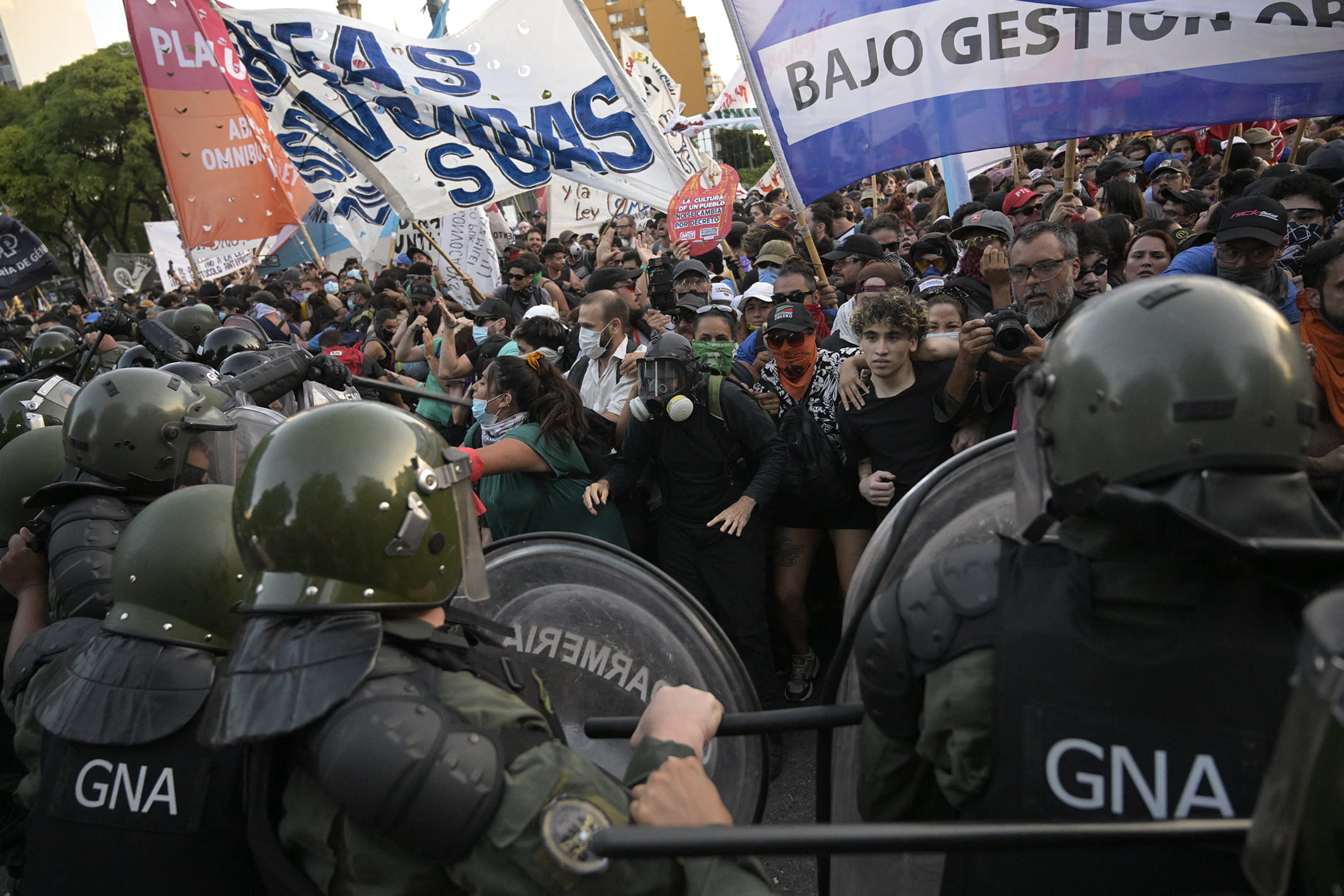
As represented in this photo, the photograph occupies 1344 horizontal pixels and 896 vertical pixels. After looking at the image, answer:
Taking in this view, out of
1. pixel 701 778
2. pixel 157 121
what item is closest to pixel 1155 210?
pixel 701 778

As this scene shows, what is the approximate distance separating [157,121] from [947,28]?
723 cm

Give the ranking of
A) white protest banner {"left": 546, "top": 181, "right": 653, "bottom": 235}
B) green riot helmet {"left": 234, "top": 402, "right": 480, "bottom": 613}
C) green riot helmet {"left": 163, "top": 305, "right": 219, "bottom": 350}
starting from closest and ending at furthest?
green riot helmet {"left": 234, "top": 402, "right": 480, "bottom": 613}
green riot helmet {"left": 163, "top": 305, "right": 219, "bottom": 350}
white protest banner {"left": 546, "top": 181, "right": 653, "bottom": 235}

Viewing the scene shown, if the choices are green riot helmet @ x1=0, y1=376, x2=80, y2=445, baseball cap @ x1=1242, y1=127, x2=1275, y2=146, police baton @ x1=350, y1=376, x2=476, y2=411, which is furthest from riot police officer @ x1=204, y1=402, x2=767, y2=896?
baseball cap @ x1=1242, y1=127, x2=1275, y2=146

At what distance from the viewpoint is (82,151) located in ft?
135

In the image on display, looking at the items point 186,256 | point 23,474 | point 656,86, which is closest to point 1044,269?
point 23,474

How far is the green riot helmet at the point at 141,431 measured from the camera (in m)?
2.91

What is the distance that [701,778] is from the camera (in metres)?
1.50

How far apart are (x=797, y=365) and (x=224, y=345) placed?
3.72 m

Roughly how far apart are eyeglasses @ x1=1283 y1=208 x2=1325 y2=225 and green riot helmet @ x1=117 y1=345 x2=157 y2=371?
22.6 feet

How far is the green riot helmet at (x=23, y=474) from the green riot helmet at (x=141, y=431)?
0.22 metres

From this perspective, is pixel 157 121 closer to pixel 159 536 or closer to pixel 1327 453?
pixel 159 536

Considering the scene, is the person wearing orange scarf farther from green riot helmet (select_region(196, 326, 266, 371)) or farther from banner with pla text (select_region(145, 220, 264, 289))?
banner with pla text (select_region(145, 220, 264, 289))

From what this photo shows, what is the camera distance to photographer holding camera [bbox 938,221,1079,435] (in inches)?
138

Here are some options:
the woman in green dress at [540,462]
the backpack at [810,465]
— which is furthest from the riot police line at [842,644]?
the backpack at [810,465]
